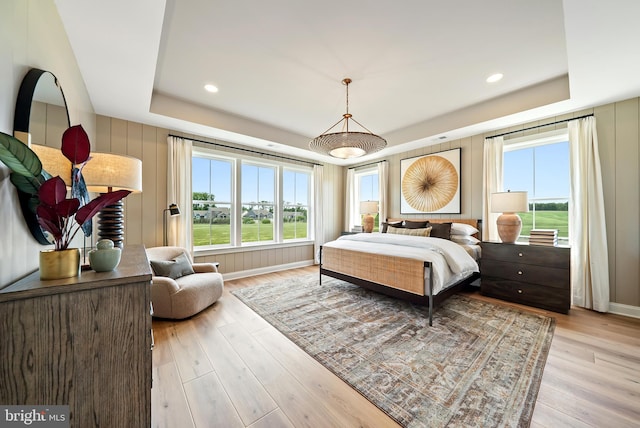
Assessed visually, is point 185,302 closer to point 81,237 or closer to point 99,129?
point 81,237

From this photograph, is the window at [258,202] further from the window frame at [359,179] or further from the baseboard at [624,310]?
the baseboard at [624,310]

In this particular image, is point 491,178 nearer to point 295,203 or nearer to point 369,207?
point 369,207

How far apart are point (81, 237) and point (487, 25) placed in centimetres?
415

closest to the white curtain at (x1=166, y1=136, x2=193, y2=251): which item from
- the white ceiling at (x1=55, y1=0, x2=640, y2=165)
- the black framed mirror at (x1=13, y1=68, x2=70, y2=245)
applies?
the white ceiling at (x1=55, y1=0, x2=640, y2=165)

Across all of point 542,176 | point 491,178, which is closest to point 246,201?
point 491,178

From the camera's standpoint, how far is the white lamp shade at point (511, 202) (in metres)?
3.09

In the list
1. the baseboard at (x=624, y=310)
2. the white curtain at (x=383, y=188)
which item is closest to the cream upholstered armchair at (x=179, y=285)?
the white curtain at (x=383, y=188)

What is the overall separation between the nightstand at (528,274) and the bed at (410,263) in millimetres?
244

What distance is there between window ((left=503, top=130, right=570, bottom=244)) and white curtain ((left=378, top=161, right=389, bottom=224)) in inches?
83.0

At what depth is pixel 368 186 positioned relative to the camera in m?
5.88

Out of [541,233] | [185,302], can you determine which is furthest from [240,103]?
[541,233]

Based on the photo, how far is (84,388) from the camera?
0.83 meters

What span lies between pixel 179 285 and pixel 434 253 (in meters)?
3.04

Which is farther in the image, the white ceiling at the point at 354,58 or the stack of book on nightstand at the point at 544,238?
the stack of book on nightstand at the point at 544,238
